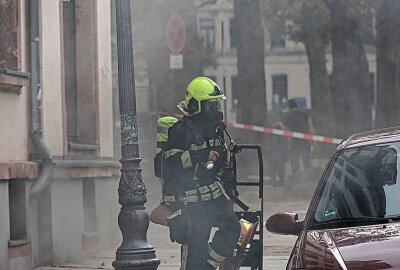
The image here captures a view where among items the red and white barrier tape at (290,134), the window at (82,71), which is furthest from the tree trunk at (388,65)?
the window at (82,71)

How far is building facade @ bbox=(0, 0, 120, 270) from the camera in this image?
1054 centimetres

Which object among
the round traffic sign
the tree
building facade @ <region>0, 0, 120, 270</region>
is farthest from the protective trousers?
the tree

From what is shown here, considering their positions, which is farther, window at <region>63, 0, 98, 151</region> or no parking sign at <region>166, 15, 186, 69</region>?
no parking sign at <region>166, 15, 186, 69</region>

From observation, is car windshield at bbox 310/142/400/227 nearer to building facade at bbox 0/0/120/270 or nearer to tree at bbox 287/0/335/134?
building facade at bbox 0/0/120/270

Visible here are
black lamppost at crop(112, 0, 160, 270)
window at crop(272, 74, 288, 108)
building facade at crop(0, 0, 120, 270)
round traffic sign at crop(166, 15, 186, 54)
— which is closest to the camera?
black lamppost at crop(112, 0, 160, 270)

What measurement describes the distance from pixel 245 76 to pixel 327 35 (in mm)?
9480

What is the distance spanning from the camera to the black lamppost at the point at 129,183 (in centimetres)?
870

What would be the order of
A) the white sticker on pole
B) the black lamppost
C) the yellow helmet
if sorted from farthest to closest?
1. the white sticker on pole
2. the black lamppost
3. the yellow helmet

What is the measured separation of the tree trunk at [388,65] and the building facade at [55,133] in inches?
431

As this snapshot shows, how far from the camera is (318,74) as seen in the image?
37.5 meters

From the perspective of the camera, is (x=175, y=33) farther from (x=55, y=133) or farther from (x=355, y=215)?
(x=355, y=215)

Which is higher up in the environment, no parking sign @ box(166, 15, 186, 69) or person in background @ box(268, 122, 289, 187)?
no parking sign @ box(166, 15, 186, 69)

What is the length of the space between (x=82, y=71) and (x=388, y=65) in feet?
42.7

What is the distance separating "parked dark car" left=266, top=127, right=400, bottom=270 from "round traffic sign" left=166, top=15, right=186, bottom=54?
9.92 meters
